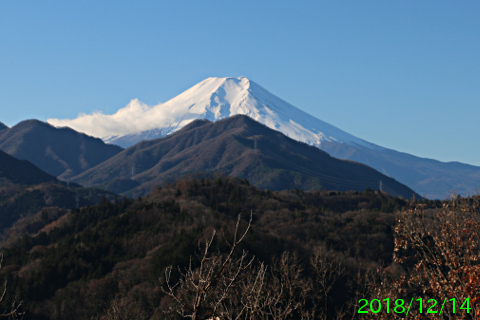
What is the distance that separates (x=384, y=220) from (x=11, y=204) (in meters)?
122

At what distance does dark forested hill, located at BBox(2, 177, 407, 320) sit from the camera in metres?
85.4

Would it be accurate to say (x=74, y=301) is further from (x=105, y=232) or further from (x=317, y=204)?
(x=317, y=204)

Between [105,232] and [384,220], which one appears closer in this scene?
[105,232]

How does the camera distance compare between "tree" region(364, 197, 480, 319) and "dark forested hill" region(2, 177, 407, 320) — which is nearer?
"tree" region(364, 197, 480, 319)

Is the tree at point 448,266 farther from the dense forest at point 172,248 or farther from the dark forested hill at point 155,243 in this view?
the dark forested hill at point 155,243

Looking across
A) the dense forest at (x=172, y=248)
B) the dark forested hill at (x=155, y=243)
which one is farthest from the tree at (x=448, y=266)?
the dark forested hill at (x=155, y=243)

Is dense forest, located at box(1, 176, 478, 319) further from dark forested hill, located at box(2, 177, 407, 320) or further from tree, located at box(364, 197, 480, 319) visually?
Result: tree, located at box(364, 197, 480, 319)

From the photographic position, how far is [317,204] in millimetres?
178250

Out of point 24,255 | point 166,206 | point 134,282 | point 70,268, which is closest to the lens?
point 134,282

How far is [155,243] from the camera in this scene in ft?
368

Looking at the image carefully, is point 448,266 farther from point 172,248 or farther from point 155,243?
point 155,243

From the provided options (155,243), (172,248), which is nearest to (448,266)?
(172,248)

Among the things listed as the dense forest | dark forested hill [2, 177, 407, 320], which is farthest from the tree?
dark forested hill [2, 177, 407, 320]

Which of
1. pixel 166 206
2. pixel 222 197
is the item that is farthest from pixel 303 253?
pixel 222 197
